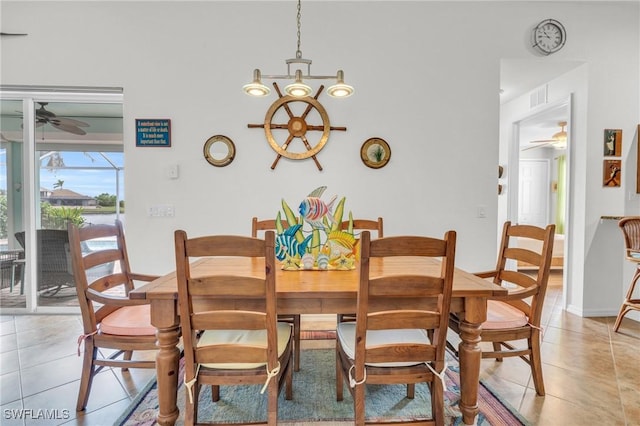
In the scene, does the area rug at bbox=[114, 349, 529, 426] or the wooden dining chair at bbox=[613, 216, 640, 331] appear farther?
the wooden dining chair at bbox=[613, 216, 640, 331]

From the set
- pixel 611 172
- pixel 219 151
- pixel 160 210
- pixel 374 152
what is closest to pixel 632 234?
pixel 611 172

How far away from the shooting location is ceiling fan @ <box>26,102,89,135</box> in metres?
2.94

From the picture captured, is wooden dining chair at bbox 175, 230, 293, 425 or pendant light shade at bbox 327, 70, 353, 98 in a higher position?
pendant light shade at bbox 327, 70, 353, 98

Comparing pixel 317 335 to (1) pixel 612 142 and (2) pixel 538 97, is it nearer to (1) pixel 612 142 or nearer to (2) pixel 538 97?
(1) pixel 612 142

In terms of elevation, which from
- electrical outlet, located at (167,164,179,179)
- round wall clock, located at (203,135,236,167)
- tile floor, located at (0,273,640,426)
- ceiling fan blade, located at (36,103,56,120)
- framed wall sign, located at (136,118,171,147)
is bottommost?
tile floor, located at (0,273,640,426)

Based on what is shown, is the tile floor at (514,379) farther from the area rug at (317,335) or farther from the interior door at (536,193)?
the interior door at (536,193)

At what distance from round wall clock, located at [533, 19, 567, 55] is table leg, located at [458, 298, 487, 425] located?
285 centimetres

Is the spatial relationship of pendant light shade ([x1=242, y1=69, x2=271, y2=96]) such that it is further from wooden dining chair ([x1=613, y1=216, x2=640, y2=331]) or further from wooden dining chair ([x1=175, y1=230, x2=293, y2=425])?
wooden dining chair ([x1=613, y1=216, x2=640, y2=331])

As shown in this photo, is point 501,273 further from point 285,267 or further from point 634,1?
point 634,1

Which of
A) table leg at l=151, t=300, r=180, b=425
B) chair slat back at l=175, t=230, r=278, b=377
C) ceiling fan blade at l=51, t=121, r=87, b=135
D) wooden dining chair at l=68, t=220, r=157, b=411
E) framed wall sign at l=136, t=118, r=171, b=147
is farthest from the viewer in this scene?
ceiling fan blade at l=51, t=121, r=87, b=135

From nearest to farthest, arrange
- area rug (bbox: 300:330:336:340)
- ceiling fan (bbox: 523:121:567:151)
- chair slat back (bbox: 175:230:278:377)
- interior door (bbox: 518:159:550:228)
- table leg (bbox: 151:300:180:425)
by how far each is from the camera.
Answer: chair slat back (bbox: 175:230:278:377) < table leg (bbox: 151:300:180:425) < area rug (bbox: 300:330:336:340) < ceiling fan (bbox: 523:121:567:151) < interior door (bbox: 518:159:550:228)

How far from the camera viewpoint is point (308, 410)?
5.23 feet

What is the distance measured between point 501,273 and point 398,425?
1.23m

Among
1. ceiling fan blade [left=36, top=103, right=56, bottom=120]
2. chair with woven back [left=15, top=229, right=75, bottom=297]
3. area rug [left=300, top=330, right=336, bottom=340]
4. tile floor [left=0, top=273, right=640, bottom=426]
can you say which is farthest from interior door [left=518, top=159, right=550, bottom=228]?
ceiling fan blade [left=36, top=103, right=56, bottom=120]
